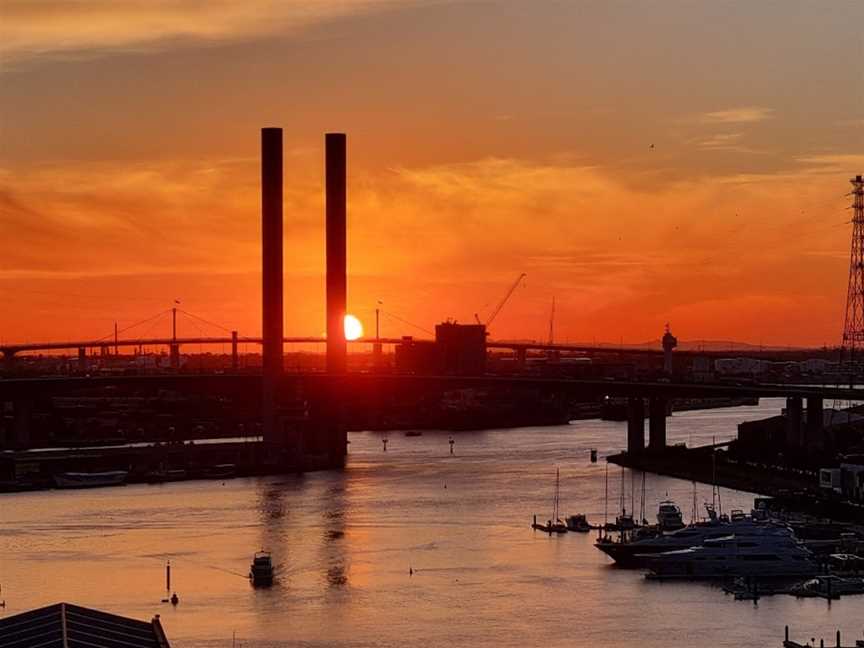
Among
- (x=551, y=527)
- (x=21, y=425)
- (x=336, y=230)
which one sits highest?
(x=336, y=230)

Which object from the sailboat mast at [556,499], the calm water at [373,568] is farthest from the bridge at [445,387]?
the calm water at [373,568]

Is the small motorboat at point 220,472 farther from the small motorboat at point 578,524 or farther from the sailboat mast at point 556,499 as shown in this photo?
the small motorboat at point 578,524

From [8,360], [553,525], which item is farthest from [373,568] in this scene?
[8,360]

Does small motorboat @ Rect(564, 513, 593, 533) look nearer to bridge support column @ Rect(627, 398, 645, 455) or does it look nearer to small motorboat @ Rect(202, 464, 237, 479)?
small motorboat @ Rect(202, 464, 237, 479)

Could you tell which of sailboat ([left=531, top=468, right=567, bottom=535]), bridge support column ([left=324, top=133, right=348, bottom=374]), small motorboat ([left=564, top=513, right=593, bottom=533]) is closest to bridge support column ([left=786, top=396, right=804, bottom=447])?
bridge support column ([left=324, top=133, right=348, bottom=374])

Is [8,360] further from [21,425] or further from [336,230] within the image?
[336,230]

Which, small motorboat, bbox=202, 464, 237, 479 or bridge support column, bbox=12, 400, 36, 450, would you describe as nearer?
small motorboat, bbox=202, 464, 237, 479
